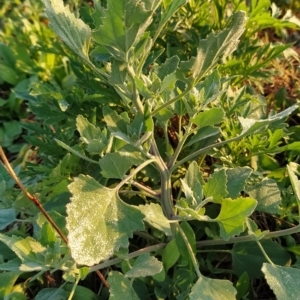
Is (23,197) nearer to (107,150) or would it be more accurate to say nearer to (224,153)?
(107,150)

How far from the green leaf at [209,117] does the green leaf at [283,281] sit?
0.31 metres

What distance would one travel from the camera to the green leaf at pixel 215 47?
3.10ft

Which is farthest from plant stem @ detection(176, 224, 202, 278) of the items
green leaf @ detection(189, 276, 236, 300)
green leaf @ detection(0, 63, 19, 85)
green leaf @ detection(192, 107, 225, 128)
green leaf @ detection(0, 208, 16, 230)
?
green leaf @ detection(0, 63, 19, 85)

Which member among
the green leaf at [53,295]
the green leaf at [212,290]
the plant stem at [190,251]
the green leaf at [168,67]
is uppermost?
the green leaf at [168,67]

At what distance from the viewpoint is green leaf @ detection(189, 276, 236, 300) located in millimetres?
964

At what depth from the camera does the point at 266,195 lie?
1164 millimetres

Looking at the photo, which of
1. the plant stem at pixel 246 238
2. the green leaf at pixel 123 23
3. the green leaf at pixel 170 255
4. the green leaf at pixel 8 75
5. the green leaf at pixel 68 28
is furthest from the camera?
the green leaf at pixel 8 75

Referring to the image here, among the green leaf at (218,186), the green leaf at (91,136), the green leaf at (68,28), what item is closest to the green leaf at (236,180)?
the green leaf at (218,186)

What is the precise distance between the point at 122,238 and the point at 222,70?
644 millimetres

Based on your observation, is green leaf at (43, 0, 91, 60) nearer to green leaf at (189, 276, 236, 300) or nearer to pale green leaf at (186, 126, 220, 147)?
pale green leaf at (186, 126, 220, 147)

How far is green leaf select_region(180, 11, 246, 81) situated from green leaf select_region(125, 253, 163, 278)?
363 mm

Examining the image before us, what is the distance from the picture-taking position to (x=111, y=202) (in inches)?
38.5

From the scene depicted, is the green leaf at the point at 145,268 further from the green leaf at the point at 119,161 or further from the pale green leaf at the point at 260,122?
the pale green leaf at the point at 260,122

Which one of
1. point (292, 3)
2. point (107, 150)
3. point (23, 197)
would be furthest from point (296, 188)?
point (292, 3)
